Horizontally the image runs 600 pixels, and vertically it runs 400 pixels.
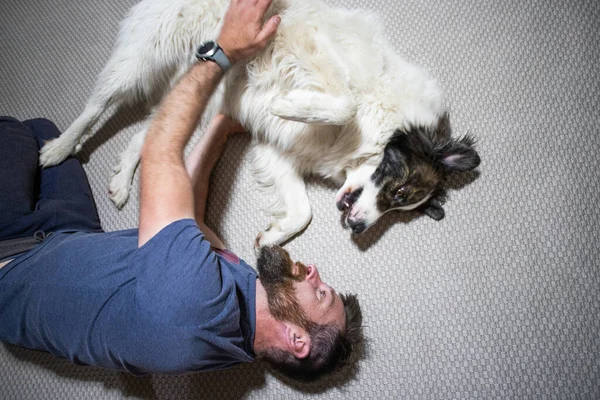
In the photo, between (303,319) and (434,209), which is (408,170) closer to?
(434,209)

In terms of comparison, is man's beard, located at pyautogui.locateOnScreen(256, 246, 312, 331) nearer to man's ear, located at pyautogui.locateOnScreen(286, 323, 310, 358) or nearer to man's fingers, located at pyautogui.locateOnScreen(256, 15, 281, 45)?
man's ear, located at pyautogui.locateOnScreen(286, 323, 310, 358)

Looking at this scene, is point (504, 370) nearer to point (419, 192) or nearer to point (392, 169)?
point (419, 192)

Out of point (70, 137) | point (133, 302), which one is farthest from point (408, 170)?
point (70, 137)

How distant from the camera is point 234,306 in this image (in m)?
1.29

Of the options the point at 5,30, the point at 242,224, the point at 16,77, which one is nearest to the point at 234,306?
the point at 242,224

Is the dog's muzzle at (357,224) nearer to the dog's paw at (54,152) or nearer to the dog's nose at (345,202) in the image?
the dog's nose at (345,202)

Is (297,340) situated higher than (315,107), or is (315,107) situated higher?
(315,107)

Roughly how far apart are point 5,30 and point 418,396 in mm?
3197

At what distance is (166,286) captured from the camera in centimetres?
121

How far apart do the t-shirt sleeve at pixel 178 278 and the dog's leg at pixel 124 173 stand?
788mm

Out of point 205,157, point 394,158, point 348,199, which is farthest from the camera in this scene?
point 205,157

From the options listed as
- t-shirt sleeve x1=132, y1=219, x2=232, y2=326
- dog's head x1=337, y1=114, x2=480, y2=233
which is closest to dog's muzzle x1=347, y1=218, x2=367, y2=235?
dog's head x1=337, y1=114, x2=480, y2=233

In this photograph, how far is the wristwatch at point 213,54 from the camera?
1.53 meters

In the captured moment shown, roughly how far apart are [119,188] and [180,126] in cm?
73
